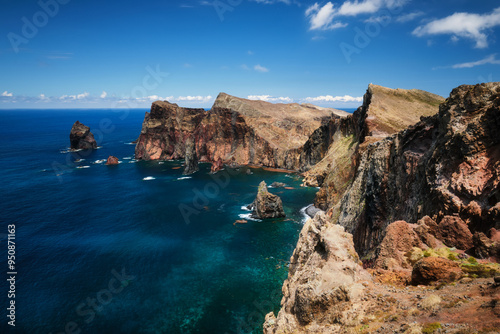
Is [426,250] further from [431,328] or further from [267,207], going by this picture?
[267,207]

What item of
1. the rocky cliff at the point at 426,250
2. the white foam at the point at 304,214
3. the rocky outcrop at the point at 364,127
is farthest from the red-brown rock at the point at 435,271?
the white foam at the point at 304,214

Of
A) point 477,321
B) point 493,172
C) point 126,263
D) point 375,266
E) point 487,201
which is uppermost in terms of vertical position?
point 493,172

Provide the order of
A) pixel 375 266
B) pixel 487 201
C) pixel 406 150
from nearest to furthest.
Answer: pixel 375 266
pixel 487 201
pixel 406 150

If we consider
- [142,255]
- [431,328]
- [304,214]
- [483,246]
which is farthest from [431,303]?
[304,214]

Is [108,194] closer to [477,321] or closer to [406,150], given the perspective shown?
[406,150]

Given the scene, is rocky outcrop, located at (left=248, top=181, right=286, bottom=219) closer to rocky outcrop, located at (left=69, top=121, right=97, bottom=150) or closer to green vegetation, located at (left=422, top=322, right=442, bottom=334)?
green vegetation, located at (left=422, top=322, right=442, bottom=334)

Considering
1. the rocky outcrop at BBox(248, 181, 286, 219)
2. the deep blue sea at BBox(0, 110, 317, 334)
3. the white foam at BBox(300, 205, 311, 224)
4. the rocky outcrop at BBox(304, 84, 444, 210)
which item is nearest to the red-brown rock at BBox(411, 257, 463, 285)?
the deep blue sea at BBox(0, 110, 317, 334)

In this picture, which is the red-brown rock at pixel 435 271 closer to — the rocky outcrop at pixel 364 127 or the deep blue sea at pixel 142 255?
the deep blue sea at pixel 142 255

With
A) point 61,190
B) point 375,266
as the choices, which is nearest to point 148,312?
point 375,266
